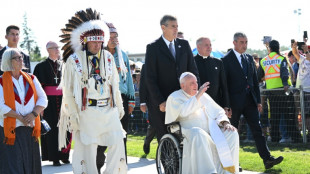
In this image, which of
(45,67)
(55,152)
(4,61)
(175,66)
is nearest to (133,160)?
(55,152)

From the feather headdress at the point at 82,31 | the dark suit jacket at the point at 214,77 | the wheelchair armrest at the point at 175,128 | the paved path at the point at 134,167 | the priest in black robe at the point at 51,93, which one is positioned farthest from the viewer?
the priest in black robe at the point at 51,93

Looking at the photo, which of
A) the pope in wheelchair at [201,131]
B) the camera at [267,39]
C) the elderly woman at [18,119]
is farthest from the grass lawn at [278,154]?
the elderly woman at [18,119]

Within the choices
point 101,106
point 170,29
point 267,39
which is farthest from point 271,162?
point 267,39

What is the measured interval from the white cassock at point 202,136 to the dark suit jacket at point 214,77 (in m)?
1.12

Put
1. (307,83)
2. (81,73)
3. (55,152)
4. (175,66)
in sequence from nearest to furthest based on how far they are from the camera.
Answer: (81,73) → (175,66) → (55,152) → (307,83)

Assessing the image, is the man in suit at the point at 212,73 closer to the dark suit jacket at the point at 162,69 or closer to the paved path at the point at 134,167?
the dark suit jacket at the point at 162,69

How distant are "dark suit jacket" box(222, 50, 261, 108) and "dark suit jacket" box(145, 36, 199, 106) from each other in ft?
4.75

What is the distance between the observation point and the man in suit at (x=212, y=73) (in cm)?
911

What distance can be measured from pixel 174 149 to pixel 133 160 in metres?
3.33

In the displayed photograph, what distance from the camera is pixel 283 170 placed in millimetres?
8570

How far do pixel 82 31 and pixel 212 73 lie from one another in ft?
8.51

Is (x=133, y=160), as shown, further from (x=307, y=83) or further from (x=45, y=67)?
(x=307, y=83)

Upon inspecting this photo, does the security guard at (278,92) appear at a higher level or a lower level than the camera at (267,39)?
lower

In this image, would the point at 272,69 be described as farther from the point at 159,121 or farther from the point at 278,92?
the point at 159,121
